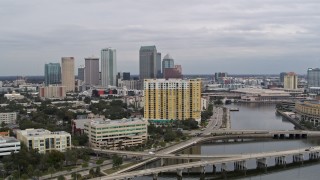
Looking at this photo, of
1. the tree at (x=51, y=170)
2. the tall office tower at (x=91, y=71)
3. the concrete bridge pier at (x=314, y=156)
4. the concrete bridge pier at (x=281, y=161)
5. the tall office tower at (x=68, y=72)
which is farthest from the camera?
the tall office tower at (x=91, y=71)

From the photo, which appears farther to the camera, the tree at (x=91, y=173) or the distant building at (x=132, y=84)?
the distant building at (x=132, y=84)

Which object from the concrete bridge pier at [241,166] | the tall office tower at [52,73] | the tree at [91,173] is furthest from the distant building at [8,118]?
the tall office tower at [52,73]

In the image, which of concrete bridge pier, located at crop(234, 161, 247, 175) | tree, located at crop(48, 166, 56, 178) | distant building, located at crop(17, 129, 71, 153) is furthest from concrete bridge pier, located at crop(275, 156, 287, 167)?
tree, located at crop(48, 166, 56, 178)

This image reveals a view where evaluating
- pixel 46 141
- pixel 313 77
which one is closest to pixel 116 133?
pixel 46 141

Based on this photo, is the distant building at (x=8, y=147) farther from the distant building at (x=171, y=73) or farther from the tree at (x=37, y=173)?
the distant building at (x=171, y=73)

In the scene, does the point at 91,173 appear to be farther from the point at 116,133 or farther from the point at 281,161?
the point at 281,161

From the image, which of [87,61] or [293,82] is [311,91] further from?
[87,61]

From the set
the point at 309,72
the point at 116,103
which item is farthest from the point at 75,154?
the point at 309,72
